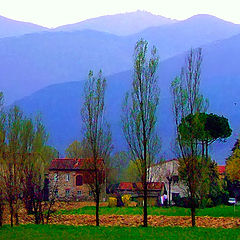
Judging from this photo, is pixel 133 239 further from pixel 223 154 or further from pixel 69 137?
pixel 69 137

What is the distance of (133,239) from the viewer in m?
15.3

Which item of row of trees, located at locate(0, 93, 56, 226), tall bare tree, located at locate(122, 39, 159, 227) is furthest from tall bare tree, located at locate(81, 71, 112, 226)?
row of trees, located at locate(0, 93, 56, 226)

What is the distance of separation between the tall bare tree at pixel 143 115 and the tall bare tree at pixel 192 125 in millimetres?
1222

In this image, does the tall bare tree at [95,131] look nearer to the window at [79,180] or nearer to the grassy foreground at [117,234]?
the grassy foreground at [117,234]

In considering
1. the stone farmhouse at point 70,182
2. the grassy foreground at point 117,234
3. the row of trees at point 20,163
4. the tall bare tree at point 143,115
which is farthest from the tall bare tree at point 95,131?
the stone farmhouse at point 70,182

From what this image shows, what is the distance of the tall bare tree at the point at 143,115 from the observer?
65.2ft

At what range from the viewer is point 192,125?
69.2 ft

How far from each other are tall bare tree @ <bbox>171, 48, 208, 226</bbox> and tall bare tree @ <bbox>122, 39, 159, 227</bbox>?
1.22 m

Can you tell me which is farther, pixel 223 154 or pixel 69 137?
pixel 69 137

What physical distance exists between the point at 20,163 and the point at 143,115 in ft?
26.1

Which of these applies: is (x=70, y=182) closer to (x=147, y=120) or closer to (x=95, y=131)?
(x=95, y=131)

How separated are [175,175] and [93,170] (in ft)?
95.9

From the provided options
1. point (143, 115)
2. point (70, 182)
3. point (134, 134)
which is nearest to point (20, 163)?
point (134, 134)

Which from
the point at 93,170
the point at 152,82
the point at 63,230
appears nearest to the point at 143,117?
the point at 152,82
